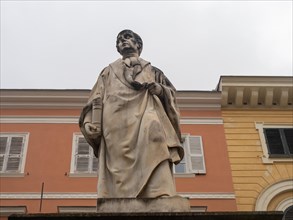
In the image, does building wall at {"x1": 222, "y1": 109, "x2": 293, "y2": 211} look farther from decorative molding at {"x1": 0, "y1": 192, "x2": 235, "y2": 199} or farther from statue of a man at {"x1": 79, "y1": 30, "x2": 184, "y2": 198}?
statue of a man at {"x1": 79, "y1": 30, "x2": 184, "y2": 198}

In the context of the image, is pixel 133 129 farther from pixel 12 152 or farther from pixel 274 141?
pixel 274 141

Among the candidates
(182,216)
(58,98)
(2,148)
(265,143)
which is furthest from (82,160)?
(182,216)

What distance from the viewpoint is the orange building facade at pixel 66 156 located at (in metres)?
16.7

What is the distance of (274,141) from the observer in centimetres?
1828

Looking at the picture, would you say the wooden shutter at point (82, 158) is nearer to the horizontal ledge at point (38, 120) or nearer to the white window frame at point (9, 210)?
the horizontal ledge at point (38, 120)

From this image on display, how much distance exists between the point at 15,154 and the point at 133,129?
43.4 ft

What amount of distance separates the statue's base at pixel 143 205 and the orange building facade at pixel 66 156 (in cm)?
1189

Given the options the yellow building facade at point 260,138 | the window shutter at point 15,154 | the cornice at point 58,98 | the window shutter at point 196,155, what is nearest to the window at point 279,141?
the yellow building facade at point 260,138

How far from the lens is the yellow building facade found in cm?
1681

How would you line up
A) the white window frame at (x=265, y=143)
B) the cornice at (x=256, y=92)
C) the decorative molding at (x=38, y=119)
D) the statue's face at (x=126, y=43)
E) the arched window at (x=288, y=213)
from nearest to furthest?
1. the statue's face at (x=126, y=43)
2. the arched window at (x=288, y=213)
3. the white window frame at (x=265, y=143)
4. the decorative molding at (x=38, y=119)
5. the cornice at (x=256, y=92)

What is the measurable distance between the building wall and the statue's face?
11.4 meters

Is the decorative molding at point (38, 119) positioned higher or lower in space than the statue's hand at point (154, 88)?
higher

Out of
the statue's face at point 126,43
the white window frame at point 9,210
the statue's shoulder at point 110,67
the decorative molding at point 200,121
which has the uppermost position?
the decorative molding at point 200,121

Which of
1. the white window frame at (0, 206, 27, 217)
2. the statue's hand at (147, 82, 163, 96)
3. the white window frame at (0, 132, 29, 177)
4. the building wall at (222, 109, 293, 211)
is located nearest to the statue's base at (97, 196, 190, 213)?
the statue's hand at (147, 82, 163, 96)
